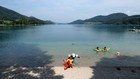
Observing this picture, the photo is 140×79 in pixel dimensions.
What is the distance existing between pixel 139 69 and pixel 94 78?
587 cm

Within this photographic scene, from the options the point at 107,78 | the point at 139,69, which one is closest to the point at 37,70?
the point at 107,78

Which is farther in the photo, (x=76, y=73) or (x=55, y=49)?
(x=55, y=49)

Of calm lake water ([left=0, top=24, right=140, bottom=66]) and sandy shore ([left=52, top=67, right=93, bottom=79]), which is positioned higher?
sandy shore ([left=52, top=67, right=93, bottom=79])

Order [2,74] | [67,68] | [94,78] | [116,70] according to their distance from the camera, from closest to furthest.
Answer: [94,78], [2,74], [116,70], [67,68]

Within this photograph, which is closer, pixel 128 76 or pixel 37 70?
pixel 128 76

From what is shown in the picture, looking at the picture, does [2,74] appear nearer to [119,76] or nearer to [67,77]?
[67,77]

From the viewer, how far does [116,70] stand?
1670 cm

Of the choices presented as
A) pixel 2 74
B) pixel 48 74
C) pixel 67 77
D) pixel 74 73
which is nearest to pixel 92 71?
pixel 74 73

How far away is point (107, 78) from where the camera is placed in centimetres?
1436

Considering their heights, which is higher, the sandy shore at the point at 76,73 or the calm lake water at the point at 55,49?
the sandy shore at the point at 76,73

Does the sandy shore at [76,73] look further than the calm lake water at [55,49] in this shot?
No

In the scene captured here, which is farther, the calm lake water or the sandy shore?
the calm lake water

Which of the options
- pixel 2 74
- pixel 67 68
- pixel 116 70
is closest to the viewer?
pixel 2 74

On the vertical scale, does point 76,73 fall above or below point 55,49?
above
